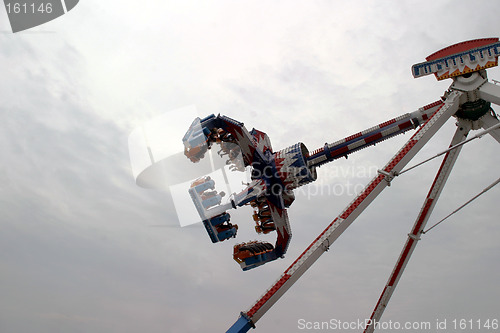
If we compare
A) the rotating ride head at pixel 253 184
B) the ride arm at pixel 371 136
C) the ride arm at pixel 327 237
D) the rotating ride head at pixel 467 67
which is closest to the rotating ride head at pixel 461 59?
the rotating ride head at pixel 467 67

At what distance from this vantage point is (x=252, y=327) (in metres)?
11.8

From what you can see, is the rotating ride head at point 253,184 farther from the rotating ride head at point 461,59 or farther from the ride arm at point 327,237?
the rotating ride head at point 461,59

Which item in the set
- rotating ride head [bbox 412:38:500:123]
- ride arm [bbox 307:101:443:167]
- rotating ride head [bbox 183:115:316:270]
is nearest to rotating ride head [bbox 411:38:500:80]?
rotating ride head [bbox 412:38:500:123]

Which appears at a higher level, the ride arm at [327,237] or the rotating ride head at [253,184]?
the rotating ride head at [253,184]

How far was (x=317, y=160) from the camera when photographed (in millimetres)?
17406

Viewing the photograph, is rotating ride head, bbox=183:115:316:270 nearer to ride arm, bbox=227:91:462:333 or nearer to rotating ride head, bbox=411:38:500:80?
ride arm, bbox=227:91:462:333

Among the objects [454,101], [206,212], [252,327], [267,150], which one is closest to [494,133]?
[454,101]

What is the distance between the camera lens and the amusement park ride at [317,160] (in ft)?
40.0

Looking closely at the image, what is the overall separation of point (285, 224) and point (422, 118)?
768 centimetres

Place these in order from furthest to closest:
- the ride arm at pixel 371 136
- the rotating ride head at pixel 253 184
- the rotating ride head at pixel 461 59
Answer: the rotating ride head at pixel 253 184
the ride arm at pixel 371 136
the rotating ride head at pixel 461 59

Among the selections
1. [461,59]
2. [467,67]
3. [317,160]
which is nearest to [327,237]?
[317,160]

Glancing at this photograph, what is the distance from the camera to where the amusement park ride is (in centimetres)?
1219

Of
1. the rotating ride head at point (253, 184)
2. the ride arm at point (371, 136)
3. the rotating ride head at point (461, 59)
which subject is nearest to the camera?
the rotating ride head at point (461, 59)

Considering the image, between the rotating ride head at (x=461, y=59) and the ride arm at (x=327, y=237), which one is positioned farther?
the rotating ride head at (x=461, y=59)
